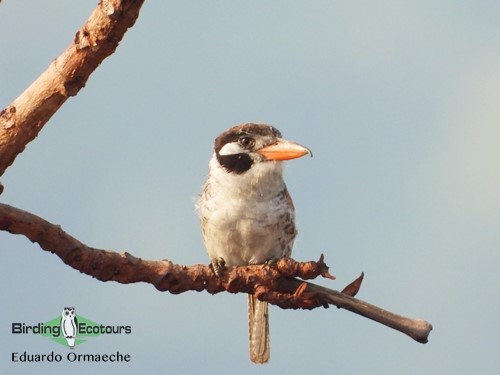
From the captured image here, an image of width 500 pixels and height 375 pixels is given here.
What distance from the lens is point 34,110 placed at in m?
4.00

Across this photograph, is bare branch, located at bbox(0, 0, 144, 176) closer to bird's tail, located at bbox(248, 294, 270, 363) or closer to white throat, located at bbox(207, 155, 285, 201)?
white throat, located at bbox(207, 155, 285, 201)

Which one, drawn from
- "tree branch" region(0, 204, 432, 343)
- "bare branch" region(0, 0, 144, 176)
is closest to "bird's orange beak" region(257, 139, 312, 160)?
"tree branch" region(0, 204, 432, 343)

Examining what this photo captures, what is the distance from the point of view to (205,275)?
14.5ft

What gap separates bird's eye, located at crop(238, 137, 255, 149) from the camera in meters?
6.18

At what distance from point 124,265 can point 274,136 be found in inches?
90.4

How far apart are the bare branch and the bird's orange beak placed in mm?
1900

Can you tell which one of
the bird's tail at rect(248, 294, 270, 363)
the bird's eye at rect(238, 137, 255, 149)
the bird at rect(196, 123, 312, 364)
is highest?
the bird's eye at rect(238, 137, 255, 149)

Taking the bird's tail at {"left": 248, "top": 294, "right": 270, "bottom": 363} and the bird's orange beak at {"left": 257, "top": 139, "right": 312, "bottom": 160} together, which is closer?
the bird's orange beak at {"left": 257, "top": 139, "right": 312, "bottom": 160}

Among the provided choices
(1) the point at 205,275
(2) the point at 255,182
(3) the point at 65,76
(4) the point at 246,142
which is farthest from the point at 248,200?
(3) the point at 65,76

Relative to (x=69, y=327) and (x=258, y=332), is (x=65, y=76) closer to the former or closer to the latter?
(x=69, y=327)

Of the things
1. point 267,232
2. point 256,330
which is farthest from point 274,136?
point 256,330

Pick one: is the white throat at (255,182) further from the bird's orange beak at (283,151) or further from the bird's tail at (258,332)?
the bird's tail at (258,332)

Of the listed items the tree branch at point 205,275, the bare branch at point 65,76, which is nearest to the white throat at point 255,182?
the tree branch at point 205,275

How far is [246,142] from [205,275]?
196 cm
